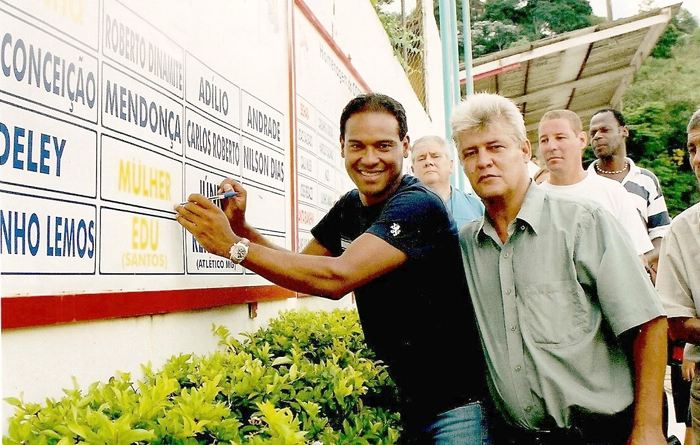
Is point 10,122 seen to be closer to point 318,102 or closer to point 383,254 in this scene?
point 383,254

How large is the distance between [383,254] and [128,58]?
101 centimetres

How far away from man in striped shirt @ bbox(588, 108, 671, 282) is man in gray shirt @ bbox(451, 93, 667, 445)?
2.50m

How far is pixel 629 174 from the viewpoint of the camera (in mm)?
5141

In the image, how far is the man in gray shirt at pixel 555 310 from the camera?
221 cm

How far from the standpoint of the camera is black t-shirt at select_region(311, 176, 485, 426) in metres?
2.38

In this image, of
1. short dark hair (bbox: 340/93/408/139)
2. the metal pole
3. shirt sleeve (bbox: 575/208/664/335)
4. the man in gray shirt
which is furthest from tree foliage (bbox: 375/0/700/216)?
shirt sleeve (bbox: 575/208/664/335)

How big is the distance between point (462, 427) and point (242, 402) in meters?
0.84

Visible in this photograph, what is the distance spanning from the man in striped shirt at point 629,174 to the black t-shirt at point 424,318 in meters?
2.61

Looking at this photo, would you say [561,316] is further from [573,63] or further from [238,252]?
[573,63]

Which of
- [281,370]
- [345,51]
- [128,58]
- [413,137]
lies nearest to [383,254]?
[281,370]

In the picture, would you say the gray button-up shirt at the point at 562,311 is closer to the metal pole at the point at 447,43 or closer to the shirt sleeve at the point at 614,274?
the shirt sleeve at the point at 614,274

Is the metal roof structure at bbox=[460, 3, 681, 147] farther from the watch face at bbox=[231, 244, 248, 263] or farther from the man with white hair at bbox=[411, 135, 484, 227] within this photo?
the watch face at bbox=[231, 244, 248, 263]

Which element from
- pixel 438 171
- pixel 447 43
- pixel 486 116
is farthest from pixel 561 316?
pixel 447 43

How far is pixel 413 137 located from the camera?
9.36 metres
